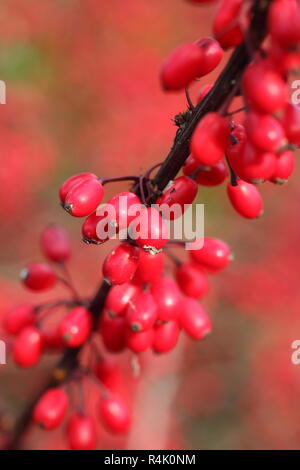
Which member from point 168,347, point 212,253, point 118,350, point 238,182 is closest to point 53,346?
point 118,350

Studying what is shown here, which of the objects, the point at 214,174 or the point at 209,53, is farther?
the point at 214,174

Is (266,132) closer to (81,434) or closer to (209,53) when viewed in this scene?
(209,53)

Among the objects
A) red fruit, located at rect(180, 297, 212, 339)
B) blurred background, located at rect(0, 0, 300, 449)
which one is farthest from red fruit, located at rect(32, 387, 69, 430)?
blurred background, located at rect(0, 0, 300, 449)

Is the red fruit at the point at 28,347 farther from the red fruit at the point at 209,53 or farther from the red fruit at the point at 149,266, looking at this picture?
the red fruit at the point at 209,53

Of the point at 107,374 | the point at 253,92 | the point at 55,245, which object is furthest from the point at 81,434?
the point at 253,92

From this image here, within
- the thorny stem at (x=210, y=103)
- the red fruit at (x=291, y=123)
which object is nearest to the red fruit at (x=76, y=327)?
the thorny stem at (x=210, y=103)
